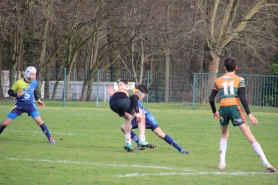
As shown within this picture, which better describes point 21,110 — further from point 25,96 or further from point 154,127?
point 154,127

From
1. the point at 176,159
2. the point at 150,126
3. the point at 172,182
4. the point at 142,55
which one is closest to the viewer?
the point at 172,182

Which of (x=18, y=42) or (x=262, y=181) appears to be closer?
(x=262, y=181)

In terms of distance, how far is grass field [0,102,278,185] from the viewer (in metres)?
8.54

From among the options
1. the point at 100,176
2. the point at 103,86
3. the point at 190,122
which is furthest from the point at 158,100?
the point at 100,176

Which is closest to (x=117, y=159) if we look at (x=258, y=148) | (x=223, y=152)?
(x=223, y=152)

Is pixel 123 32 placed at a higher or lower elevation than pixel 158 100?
higher

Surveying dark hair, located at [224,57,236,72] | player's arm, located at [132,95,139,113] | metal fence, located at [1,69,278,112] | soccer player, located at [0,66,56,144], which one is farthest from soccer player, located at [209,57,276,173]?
metal fence, located at [1,69,278,112]

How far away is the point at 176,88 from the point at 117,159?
24.6 metres

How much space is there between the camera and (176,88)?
3522cm

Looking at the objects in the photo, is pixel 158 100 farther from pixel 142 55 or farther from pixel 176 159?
pixel 176 159

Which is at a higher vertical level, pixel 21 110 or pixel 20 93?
pixel 20 93

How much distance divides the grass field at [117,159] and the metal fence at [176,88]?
50.1 ft

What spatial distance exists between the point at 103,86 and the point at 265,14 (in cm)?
1039

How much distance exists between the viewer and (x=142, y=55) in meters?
44.5
